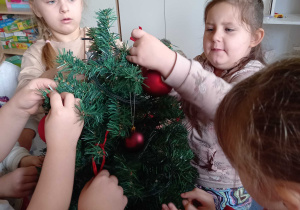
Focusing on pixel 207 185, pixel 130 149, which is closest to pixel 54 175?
pixel 130 149

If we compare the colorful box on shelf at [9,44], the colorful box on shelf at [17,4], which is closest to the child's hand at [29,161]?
the colorful box on shelf at [17,4]

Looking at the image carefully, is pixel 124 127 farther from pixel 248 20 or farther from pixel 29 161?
pixel 248 20

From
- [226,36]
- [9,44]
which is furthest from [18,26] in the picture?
[226,36]

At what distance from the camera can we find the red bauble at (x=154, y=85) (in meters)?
0.45

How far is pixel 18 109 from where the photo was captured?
1.68 ft

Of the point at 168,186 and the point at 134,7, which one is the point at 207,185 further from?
the point at 134,7

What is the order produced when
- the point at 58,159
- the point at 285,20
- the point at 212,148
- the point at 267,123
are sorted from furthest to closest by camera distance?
the point at 285,20 → the point at 212,148 → the point at 58,159 → the point at 267,123

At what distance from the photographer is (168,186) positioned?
507 millimetres

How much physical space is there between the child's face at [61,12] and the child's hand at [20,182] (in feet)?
1.79

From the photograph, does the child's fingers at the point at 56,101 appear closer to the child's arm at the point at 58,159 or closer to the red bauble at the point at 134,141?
the child's arm at the point at 58,159

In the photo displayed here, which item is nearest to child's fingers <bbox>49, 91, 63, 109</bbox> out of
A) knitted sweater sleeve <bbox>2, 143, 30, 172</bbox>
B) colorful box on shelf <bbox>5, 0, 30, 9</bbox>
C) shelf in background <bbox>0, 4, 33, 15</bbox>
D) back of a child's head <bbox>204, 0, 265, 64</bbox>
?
knitted sweater sleeve <bbox>2, 143, 30, 172</bbox>

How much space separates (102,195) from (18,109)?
25 cm

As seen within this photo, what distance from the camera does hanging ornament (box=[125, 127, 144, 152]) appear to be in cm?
45

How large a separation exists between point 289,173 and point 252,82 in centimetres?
14
